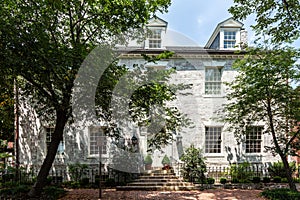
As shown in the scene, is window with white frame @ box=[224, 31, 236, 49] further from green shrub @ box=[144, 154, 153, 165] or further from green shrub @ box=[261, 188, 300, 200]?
green shrub @ box=[261, 188, 300, 200]

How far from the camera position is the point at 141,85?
8578mm

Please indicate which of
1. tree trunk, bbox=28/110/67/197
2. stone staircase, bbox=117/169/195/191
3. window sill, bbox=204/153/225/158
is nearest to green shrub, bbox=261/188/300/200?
stone staircase, bbox=117/169/195/191

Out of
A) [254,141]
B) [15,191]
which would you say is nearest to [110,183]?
[15,191]

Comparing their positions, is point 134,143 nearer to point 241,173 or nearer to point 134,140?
point 134,140

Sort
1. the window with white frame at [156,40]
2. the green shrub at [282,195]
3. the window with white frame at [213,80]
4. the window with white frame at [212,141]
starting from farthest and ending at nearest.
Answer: the window with white frame at [156,40]
the window with white frame at [213,80]
the window with white frame at [212,141]
the green shrub at [282,195]

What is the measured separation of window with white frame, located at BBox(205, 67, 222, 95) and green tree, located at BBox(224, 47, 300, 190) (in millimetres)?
3194

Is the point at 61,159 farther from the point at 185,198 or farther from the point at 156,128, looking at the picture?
the point at 185,198

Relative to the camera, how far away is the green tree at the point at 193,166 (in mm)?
11281

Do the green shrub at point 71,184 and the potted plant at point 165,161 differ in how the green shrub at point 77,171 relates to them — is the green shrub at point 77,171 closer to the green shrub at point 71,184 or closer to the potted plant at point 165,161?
the green shrub at point 71,184

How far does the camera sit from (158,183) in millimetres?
10750

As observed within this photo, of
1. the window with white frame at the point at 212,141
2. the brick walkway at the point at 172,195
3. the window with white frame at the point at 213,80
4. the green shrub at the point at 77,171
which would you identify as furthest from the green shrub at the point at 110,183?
the window with white frame at the point at 213,80

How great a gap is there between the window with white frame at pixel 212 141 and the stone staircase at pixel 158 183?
2993 millimetres

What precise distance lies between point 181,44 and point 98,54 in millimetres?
8084

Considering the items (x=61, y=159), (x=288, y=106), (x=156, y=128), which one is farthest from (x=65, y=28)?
(x=288, y=106)
